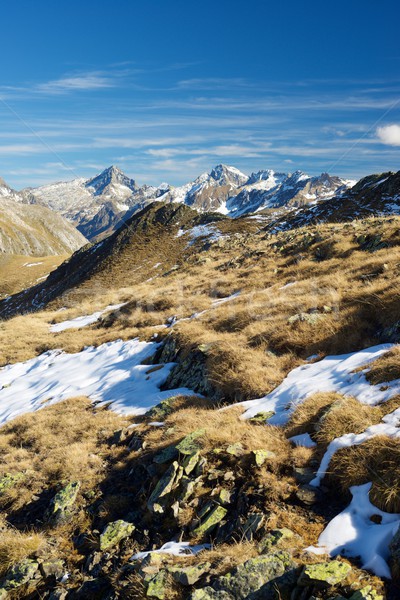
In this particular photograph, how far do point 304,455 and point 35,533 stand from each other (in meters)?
5.85

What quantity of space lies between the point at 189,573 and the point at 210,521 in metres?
1.25

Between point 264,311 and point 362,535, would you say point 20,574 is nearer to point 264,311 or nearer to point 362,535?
point 362,535

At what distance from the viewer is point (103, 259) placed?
6819 cm

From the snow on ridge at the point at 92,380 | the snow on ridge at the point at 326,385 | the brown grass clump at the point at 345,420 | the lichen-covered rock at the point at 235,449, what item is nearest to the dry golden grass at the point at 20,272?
the snow on ridge at the point at 92,380

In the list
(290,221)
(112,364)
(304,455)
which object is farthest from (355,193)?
(304,455)

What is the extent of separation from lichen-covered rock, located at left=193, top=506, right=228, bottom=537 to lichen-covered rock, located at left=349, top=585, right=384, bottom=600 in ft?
7.97

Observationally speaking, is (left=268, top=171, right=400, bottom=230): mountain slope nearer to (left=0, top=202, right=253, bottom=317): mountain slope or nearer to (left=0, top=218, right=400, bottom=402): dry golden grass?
(left=0, top=202, right=253, bottom=317): mountain slope

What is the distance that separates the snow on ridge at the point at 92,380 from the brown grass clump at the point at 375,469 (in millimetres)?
6420

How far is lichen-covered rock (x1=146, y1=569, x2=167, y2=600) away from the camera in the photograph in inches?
183

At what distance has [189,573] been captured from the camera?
184 inches

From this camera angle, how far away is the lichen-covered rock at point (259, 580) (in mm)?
4312

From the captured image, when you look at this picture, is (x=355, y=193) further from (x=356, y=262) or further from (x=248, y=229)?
(x=356, y=262)

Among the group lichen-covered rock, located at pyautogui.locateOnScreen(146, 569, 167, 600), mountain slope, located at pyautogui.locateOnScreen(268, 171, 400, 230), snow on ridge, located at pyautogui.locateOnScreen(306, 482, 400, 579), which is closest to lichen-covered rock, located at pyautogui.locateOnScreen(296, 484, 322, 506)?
snow on ridge, located at pyautogui.locateOnScreen(306, 482, 400, 579)

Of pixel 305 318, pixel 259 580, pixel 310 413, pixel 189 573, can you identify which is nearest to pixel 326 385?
pixel 310 413
